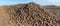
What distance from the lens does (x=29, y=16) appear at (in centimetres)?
1090

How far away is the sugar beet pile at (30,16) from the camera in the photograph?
1067cm

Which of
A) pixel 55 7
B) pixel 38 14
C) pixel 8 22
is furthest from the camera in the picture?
pixel 55 7

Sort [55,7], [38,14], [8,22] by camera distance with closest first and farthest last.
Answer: [8,22], [38,14], [55,7]

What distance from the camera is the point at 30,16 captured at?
35.7ft

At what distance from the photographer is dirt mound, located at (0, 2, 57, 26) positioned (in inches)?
419

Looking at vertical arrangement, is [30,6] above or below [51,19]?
above

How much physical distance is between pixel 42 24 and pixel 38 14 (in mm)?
737

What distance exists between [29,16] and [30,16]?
0.22 ft

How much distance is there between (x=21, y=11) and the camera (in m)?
11.1

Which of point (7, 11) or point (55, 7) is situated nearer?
point (7, 11)

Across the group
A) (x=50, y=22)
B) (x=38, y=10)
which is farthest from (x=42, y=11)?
(x=50, y=22)

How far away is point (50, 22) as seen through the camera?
10773 millimetres

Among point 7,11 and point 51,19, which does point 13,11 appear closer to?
point 7,11

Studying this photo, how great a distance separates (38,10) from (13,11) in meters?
1.65
